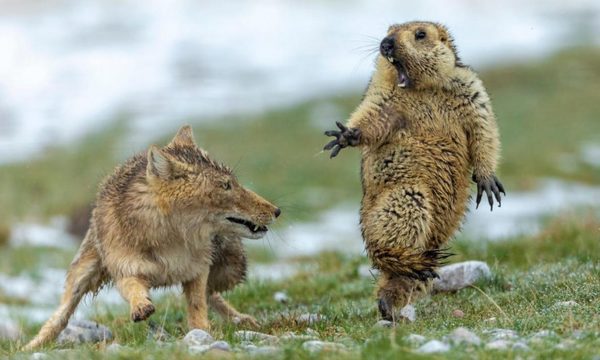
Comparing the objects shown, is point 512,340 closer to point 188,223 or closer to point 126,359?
point 126,359

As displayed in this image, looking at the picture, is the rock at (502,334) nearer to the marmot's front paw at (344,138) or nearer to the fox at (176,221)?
the marmot's front paw at (344,138)

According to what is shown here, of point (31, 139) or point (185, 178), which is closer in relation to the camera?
point (185, 178)

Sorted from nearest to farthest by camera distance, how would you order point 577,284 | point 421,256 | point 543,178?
1. point 421,256
2. point 577,284
3. point 543,178

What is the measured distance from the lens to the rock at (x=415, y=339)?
6642 mm

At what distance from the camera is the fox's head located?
29.3 feet

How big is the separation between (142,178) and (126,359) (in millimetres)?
2999

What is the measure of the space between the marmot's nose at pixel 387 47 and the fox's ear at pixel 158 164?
88.4 inches

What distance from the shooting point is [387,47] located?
9172 millimetres

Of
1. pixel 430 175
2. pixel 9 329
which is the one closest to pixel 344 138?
pixel 430 175

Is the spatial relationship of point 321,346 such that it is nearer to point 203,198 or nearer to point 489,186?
point 203,198

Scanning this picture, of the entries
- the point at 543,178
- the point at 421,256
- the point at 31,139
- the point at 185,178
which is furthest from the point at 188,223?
the point at 31,139

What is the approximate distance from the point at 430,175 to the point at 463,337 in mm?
2441

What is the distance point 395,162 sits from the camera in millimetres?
8883

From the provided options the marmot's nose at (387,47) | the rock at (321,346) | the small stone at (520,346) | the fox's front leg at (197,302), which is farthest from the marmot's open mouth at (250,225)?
the small stone at (520,346)
